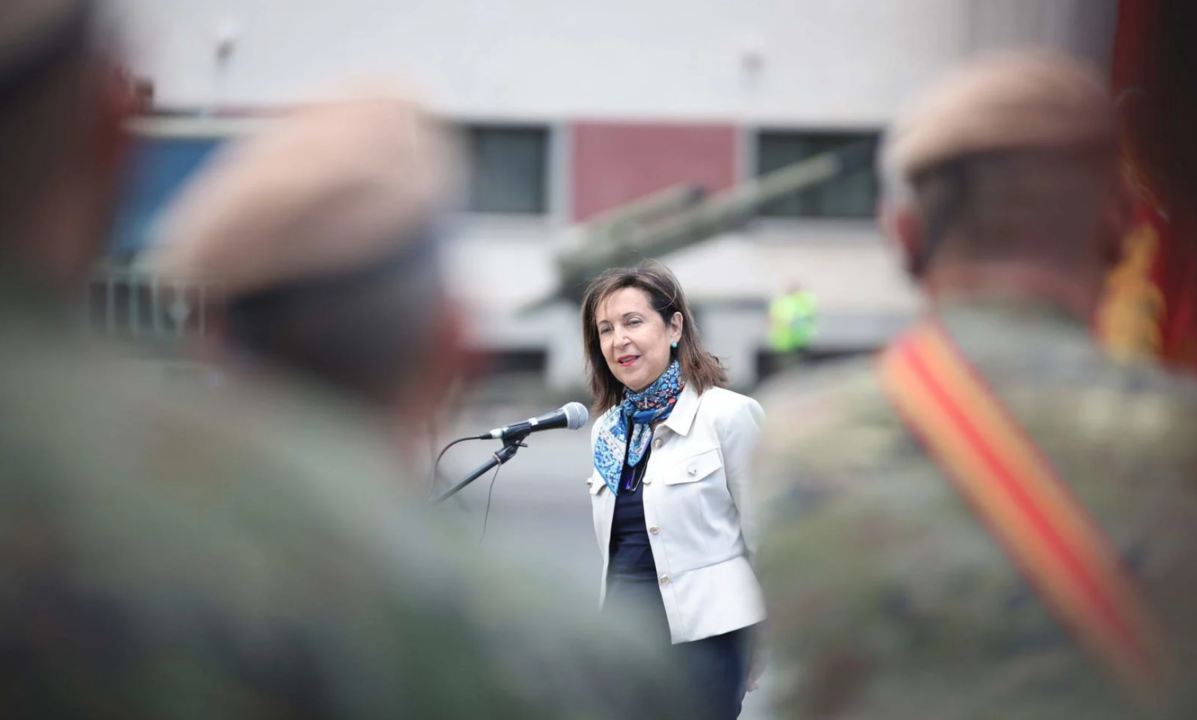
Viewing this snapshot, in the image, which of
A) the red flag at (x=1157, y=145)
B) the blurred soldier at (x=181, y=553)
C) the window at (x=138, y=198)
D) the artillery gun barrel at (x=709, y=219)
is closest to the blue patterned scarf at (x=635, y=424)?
the red flag at (x=1157, y=145)

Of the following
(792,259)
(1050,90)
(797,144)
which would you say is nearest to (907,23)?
(797,144)

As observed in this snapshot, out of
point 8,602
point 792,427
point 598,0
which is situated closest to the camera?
point 8,602

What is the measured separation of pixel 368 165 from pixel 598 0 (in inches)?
824

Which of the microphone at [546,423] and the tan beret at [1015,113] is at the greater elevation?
the tan beret at [1015,113]

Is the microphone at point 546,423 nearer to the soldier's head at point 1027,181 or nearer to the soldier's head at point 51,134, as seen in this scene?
the soldier's head at point 1027,181

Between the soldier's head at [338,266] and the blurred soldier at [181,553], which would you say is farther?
the soldier's head at [338,266]

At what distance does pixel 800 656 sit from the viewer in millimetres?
1714

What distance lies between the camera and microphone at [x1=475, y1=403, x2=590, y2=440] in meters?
3.34

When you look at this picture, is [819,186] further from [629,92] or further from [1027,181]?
[1027,181]

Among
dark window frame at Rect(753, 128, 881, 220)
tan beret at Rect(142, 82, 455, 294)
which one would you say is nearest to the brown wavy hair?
tan beret at Rect(142, 82, 455, 294)

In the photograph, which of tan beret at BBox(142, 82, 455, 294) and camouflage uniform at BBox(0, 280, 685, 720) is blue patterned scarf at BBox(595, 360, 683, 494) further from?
camouflage uniform at BBox(0, 280, 685, 720)

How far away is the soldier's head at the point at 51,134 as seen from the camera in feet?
3.72

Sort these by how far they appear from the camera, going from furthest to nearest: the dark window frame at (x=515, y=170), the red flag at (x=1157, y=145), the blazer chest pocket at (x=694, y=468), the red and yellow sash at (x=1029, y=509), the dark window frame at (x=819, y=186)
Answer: the dark window frame at (x=819, y=186) → the dark window frame at (x=515, y=170) → the blazer chest pocket at (x=694, y=468) → the red flag at (x=1157, y=145) → the red and yellow sash at (x=1029, y=509)

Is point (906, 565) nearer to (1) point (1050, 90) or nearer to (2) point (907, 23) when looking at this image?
(1) point (1050, 90)
